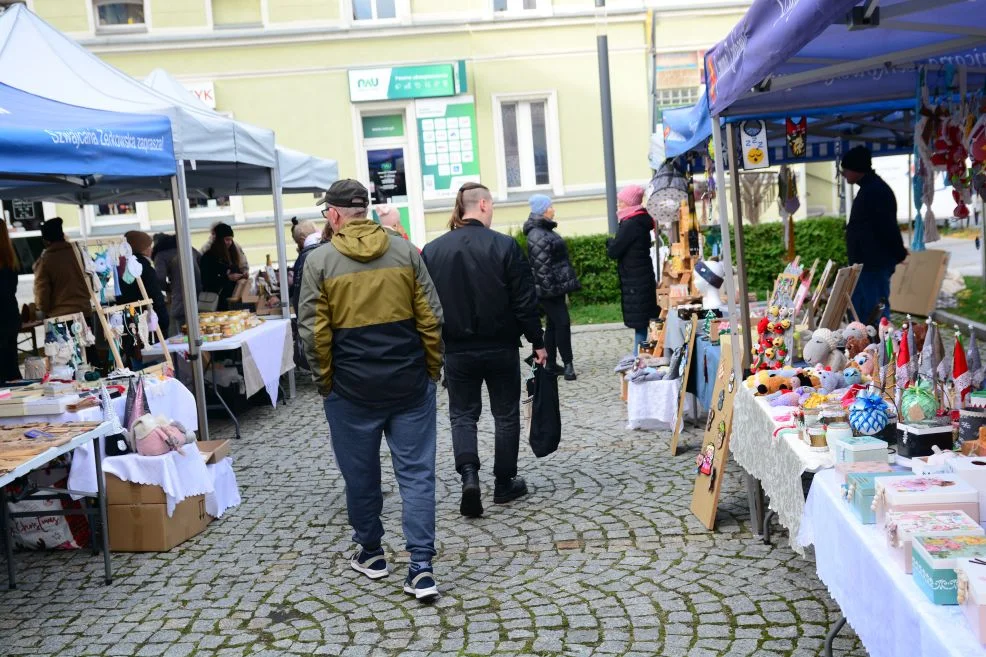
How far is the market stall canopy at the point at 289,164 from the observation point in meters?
9.37

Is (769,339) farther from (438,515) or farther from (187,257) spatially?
(187,257)

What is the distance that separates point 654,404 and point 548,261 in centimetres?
210

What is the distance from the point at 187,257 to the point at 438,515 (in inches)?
105

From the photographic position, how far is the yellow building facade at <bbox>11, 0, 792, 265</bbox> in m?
18.0

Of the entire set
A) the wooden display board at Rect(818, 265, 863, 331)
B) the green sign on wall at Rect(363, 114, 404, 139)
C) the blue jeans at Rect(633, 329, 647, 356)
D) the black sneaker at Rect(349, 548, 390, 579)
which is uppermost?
the green sign on wall at Rect(363, 114, 404, 139)

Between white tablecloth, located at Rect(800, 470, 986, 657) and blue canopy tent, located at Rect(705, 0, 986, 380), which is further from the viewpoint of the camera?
blue canopy tent, located at Rect(705, 0, 986, 380)

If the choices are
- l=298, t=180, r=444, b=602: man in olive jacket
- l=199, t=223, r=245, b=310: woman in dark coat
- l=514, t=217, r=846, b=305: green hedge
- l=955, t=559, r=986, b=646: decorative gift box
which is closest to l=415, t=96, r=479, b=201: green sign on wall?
l=514, t=217, r=846, b=305: green hedge

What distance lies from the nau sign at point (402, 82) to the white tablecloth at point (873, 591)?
15.9 metres

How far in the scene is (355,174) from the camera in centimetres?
1839

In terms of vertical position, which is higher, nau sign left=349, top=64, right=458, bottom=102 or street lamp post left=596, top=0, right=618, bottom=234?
nau sign left=349, top=64, right=458, bottom=102

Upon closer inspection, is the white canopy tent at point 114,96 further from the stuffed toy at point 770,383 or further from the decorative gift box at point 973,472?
the decorative gift box at point 973,472

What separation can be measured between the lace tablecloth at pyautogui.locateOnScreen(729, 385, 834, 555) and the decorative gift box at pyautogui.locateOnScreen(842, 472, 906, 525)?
1.37 ft

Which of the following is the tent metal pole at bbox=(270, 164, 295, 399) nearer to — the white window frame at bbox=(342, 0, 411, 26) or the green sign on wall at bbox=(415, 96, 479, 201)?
the green sign on wall at bbox=(415, 96, 479, 201)

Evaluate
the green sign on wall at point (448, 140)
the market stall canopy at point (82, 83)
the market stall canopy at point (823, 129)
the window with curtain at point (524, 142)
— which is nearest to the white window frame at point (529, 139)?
the window with curtain at point (524, 142)
